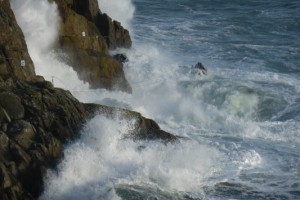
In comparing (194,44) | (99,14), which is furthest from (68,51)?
(194,44)

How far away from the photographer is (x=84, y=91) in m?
20.5

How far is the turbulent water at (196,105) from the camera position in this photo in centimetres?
1420

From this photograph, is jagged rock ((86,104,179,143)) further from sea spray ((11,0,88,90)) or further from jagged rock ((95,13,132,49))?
jagged rock ((95,13,132,49))

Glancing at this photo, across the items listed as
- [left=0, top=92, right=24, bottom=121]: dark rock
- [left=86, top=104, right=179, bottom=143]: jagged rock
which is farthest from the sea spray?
[left=0, top=92, right=24, bottom=121]: dark rock

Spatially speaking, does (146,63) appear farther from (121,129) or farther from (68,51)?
(121,129)

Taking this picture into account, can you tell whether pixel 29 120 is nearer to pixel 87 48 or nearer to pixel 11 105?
pixel 11 105

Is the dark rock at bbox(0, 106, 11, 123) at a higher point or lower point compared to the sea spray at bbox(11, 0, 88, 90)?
lower

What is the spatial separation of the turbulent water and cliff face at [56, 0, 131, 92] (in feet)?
1.54

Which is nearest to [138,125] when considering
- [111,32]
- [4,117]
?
[4,117]

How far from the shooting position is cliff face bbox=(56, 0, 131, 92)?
21.3 m

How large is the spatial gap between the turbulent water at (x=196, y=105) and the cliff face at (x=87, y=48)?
1.54 ft

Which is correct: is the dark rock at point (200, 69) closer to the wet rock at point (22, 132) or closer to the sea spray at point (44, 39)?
the sea spray at point (44, 39)

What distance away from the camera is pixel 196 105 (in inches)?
868

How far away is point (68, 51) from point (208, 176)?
8.09 meters
